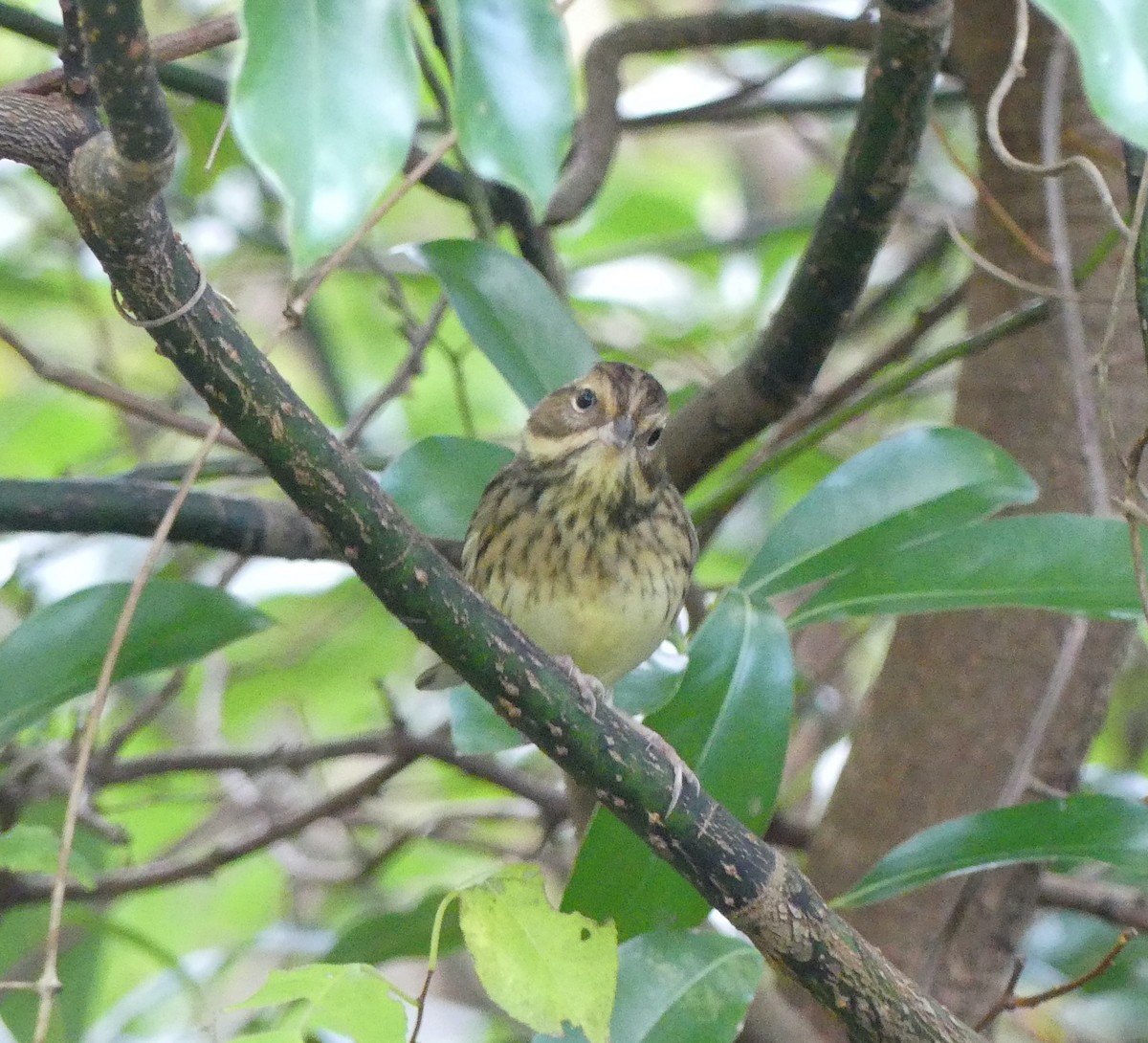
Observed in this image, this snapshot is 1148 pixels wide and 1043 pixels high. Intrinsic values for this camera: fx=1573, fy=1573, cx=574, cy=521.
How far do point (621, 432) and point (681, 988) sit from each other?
89 cm

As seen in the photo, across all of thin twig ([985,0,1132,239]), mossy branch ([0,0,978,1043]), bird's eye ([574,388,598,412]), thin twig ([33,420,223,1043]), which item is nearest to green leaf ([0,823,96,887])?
thin twig ([33,420,223,1043])

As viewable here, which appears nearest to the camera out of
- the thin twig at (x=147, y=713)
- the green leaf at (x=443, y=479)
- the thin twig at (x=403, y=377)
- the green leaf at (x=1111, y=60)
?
the green leaf at (x=1111, y=60)

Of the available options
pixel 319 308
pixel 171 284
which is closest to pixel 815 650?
pixel 319 308

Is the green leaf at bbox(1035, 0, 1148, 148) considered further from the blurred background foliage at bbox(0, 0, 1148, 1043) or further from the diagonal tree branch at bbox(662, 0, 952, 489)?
the blurred background foliage at bbox(0, 0, 1148, 1043)

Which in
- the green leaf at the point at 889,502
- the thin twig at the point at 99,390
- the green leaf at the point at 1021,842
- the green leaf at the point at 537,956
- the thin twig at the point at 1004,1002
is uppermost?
the thin twig at the point at 99,390

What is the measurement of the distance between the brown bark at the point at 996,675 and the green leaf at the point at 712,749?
0.62 metres

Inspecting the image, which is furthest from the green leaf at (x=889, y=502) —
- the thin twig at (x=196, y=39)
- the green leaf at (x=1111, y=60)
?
the green leaf at (x=1111, y=60)

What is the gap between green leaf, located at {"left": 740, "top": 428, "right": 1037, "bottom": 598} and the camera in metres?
1.96

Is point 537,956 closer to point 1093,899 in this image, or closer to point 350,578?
point 1093,899

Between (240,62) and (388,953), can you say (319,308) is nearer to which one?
(388,953)

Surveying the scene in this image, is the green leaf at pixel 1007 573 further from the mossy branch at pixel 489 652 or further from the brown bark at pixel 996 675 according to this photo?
the mossy branch at pixel 489 652

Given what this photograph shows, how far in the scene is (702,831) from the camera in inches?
53.9

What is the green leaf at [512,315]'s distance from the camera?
7.03 ft

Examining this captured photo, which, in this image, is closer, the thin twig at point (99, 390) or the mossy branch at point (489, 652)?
the mossy branch at point (489, 652)
